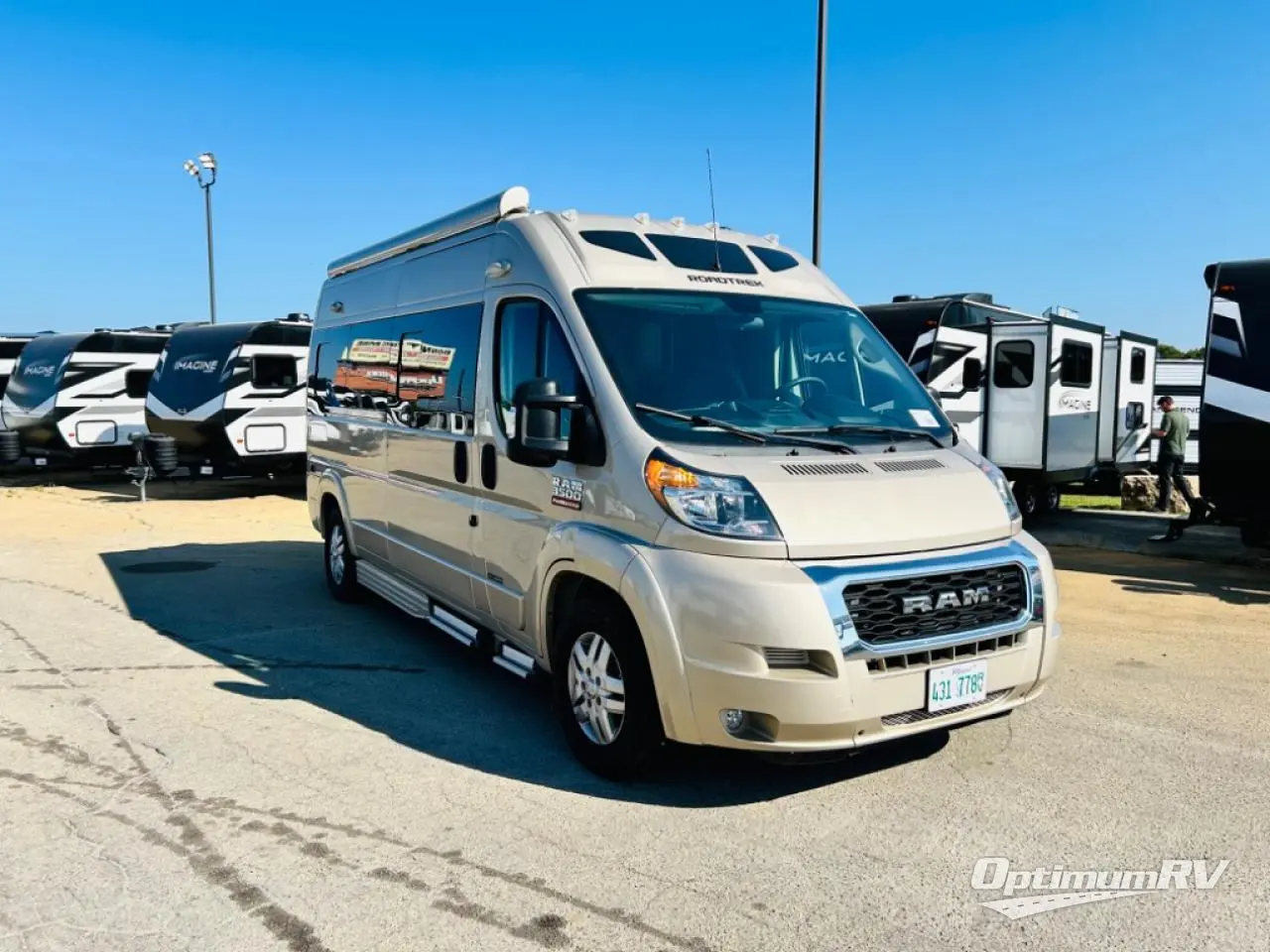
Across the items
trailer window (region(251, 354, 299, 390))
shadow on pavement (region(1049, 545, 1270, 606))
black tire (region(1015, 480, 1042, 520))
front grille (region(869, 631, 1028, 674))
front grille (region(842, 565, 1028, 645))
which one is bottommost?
shadow on pavement (region(1049, 545, 1270, 606))

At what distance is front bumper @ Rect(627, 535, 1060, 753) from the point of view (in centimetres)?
380

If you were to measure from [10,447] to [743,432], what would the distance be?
19.8 m

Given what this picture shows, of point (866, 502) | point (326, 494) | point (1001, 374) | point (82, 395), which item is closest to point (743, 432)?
point (866, 502)

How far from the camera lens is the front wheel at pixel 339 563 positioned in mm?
8211

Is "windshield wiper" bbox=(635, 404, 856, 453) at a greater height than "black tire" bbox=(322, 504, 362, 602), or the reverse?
"windshield wiper" bbox=(635, 404, 856, 453)

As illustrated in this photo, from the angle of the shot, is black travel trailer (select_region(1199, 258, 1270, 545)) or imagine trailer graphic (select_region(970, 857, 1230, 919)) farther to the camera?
black travel trailer (select_region(1199, 258, 1270, 545))

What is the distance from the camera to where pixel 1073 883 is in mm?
3553

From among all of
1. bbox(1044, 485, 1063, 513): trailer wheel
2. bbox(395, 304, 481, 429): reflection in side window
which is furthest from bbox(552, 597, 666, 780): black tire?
bbox(1044, 485, 1063, 513): trailer wheel

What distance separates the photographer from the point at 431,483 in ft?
20.4

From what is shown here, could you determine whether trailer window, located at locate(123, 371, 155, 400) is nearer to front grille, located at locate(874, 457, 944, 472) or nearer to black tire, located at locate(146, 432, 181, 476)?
black tire, located at locate(146, 432, 181, 476)

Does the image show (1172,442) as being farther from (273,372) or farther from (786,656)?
(273,372)

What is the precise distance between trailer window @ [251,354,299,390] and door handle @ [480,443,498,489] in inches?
486

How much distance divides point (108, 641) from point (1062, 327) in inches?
464

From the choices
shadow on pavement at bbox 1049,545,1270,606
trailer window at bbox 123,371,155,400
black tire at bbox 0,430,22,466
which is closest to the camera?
shadow on pavement at bbox 1049,545,1270,606
